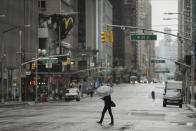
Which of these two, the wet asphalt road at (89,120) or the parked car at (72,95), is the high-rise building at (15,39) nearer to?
the parked car at (72,95)

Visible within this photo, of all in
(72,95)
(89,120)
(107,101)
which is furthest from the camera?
(72,95)

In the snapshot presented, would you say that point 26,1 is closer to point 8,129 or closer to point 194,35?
point 194,35

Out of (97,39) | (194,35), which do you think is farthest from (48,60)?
(97,39)

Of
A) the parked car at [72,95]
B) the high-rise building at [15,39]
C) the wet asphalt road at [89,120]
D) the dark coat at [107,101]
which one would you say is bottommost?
the parked car at [72,95]

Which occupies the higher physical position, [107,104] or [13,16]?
[13,16]

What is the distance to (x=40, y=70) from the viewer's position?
84000mm

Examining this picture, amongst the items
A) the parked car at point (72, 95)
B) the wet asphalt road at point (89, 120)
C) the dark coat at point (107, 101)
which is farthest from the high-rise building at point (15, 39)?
the dark coat at point (107, 101)

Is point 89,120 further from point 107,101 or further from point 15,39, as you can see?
point 15,39

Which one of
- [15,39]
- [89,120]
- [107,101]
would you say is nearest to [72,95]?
[15,39]

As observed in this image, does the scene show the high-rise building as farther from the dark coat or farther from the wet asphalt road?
the dark coat

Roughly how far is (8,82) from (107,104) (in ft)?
166

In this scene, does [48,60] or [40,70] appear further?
[40,70]

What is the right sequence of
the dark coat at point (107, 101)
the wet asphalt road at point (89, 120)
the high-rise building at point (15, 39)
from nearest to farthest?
the wet asphalt road at point (89, 120)
the dark coat at point (107, 101)
the high-rise building at point (15, 39)

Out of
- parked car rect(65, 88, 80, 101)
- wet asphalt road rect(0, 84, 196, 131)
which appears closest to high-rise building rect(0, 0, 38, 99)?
parked car rect(65, 88, 80, 101)
